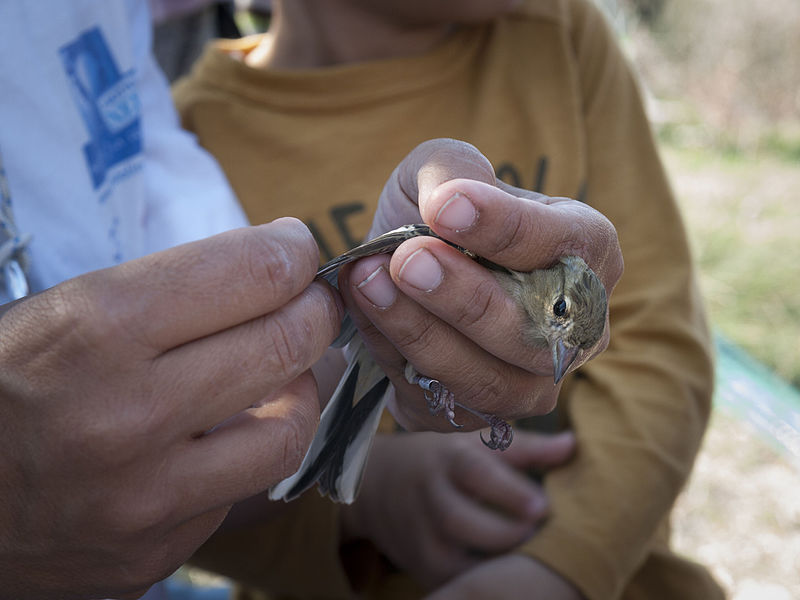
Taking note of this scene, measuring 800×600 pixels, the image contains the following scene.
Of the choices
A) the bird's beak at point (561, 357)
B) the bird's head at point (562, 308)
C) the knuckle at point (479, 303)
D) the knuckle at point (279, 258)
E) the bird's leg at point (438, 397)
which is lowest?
the bird's leg at point (438, 397)

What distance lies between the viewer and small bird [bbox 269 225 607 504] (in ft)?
3.43

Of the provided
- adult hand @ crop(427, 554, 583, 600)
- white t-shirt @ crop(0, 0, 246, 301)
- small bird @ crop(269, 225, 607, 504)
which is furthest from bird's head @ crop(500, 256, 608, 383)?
white t-shirt @ crop(0, 0, 246, 301)

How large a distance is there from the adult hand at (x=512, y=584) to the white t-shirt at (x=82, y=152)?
40.7 inches

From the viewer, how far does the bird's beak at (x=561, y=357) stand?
1.06m

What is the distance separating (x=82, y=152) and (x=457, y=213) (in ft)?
3.21

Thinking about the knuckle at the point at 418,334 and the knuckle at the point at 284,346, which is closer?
the knuckle at the point at 284,346

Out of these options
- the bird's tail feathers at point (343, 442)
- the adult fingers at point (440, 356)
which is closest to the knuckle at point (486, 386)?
the adult fingers at point (440, 356)

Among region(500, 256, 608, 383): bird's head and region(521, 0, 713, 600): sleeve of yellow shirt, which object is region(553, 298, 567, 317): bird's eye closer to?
region(500, 256, 608, 383): bird's head

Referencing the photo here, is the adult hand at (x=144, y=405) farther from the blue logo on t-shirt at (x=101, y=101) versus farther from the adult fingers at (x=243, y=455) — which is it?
the blue logo on t-shirt at (x=101, y=101)

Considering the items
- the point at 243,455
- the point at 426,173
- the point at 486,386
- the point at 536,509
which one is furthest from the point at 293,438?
the point at 536,509

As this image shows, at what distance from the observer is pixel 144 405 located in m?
0.83

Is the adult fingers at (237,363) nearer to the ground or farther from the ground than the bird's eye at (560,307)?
farther from the ground

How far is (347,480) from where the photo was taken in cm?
128

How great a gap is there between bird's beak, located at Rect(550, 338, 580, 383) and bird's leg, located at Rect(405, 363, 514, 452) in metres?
0.16
